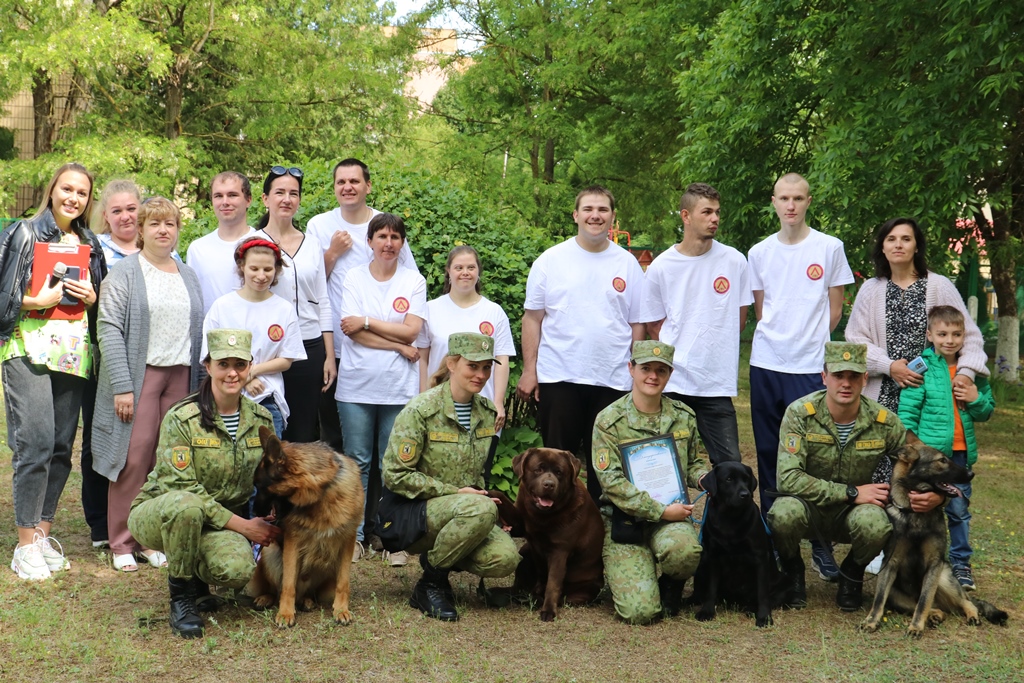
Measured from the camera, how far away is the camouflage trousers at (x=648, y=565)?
4980 mm

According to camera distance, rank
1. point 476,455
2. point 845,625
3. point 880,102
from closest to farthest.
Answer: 1. point 845,625
2. point 476,455
3. point 880,102

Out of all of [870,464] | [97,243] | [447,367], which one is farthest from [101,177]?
[870,464]

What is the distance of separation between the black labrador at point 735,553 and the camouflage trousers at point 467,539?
3.25 feet

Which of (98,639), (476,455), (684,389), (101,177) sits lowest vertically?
(98,639)

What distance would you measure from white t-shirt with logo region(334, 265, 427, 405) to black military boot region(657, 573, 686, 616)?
1890 millimetres

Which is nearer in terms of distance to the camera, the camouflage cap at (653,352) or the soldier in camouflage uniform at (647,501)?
the soldier in camouflage uniform at (647,501)

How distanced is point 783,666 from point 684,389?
1.79 meters

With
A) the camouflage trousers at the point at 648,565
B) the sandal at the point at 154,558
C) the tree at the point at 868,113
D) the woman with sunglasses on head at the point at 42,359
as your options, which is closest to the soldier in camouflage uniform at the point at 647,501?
the camouflage trousers at the point at 648,565

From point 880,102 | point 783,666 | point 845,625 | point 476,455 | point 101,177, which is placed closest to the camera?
point 783,666

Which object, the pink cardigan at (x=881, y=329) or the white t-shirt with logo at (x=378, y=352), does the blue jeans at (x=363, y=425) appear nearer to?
the white t-shirt with logo at (x=378, y=352)

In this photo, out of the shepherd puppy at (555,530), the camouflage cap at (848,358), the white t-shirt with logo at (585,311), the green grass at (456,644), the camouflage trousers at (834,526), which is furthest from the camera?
the white t-shirt with logo at (585,311)

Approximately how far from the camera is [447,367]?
544 cm

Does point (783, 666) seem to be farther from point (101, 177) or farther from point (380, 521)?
point (101, 177)

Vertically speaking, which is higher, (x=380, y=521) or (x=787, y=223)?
(x=787, y=223)
